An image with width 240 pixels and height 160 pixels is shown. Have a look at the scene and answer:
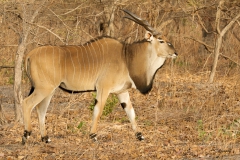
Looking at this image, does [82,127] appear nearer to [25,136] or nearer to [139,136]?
[139,136]

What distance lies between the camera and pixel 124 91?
5.89 m

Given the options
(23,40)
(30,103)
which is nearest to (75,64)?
(30,103)

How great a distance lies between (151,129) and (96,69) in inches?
33.4

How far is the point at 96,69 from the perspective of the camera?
5.88 meters

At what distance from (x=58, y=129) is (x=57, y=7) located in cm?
174

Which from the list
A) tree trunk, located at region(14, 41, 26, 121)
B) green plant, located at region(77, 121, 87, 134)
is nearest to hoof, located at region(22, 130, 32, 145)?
green plant, located at region(77, 121, 87, 134)

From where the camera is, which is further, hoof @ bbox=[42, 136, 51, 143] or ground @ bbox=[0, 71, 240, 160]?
hoof @ bbox=[42, 136, 51, 143]

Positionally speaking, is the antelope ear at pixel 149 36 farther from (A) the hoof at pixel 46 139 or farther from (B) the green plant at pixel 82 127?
(A) the hoof at pixel 46 139

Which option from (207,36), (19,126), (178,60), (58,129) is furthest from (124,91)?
(207,36)

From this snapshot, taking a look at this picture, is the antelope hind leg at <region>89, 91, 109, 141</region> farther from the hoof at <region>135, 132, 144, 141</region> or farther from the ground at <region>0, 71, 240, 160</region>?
the hoof at <region>135, 132, 144, 141</region>

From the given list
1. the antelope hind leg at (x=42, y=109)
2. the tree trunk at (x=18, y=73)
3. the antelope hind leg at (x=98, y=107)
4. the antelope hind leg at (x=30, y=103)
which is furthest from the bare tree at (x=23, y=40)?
the antelope hind leg at (x=98, y=107)

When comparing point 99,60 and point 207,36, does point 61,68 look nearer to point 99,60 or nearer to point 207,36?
point 99,60

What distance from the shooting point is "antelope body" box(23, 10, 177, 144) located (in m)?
5.57

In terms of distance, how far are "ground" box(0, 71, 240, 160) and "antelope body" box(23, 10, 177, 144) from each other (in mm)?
265
